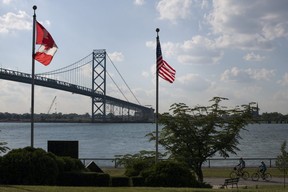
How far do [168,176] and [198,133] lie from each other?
731cm

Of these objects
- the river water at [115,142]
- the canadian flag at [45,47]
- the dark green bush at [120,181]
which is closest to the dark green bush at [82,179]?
the dark green bush at [120,181]

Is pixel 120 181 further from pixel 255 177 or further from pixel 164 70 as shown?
pixel 255 177

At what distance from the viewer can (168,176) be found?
52.5 ft

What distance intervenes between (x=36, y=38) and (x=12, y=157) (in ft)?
13.8

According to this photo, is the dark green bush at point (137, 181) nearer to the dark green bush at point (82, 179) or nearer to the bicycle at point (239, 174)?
the dark green bush at point (82, 179)

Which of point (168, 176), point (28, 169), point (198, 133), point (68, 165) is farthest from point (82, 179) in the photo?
point (198, 133)

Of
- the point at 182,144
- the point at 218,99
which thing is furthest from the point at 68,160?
the point at 218,99

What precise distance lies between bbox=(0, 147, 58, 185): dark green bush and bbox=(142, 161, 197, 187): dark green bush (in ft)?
9.99

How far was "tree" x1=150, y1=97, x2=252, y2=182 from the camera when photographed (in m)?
22.8

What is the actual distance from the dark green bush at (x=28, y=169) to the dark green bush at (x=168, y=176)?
3.05 m

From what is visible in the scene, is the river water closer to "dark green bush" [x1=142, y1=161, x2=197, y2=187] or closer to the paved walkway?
the paved walkway

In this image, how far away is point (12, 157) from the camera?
1497 centimetres

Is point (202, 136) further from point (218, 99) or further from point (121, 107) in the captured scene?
point (121, 107)

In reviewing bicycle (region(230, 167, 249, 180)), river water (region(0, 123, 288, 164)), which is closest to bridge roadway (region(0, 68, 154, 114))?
river water (region(0, 123, 288, 164))
